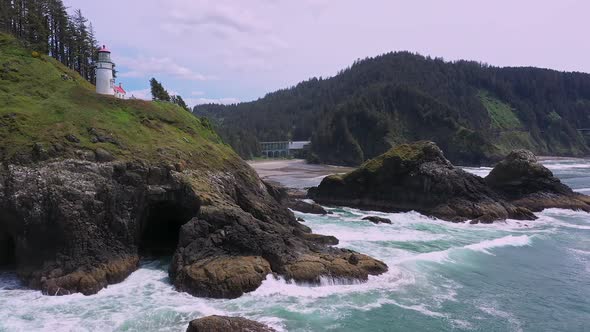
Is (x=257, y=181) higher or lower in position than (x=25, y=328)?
higher

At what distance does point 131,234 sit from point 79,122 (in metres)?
7.74

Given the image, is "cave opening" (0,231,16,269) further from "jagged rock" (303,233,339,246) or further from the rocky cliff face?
"jagged rock" (303,233,339,246)

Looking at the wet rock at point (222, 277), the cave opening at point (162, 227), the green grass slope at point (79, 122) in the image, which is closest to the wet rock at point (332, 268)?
the wet rock at point (222, 277)

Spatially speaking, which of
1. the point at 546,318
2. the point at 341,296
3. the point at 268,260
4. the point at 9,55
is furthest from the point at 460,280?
the point at 9,55

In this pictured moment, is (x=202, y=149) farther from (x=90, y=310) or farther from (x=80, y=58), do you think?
(x=80, y=58)

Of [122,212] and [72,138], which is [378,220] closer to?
[122,212]

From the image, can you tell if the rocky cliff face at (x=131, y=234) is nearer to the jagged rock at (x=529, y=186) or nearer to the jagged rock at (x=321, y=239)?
the jagged rock at (x=321, y=239)

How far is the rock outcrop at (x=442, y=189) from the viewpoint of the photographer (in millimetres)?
42281

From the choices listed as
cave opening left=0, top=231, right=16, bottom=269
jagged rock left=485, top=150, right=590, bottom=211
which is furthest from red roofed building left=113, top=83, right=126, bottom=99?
jagged rock left=485, top=150, right=590, bottom=211

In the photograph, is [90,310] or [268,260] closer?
[90,310]

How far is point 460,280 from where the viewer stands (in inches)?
922

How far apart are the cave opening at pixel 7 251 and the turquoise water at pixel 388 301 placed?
4.13 ft

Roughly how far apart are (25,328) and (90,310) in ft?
7.27

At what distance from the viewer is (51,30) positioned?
49.8m
